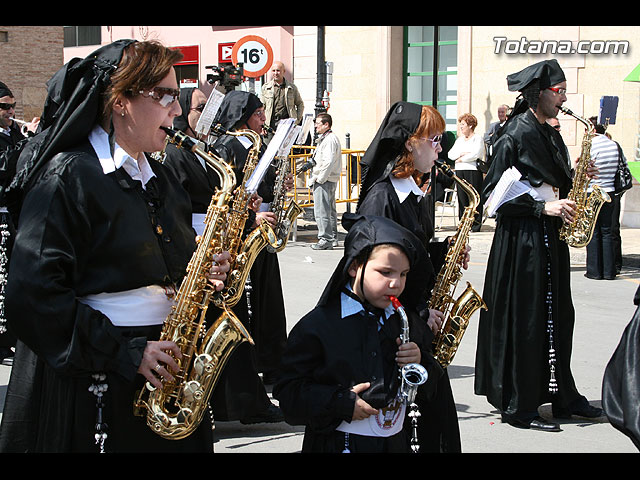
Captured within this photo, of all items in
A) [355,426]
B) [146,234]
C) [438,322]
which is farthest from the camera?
[438,322]

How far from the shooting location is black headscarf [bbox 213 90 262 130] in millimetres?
6305

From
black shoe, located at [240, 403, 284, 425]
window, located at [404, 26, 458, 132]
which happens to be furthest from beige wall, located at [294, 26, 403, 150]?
black shoe, located at [240, 403, 284, 425]

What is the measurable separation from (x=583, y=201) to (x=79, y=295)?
4475 mm

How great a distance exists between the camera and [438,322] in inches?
154

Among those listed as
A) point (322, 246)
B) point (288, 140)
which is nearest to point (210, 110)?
point (288, 140)

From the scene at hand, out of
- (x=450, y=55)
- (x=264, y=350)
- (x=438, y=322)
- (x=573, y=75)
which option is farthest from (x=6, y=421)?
(x=450, y=55)

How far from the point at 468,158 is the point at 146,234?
41.0ft

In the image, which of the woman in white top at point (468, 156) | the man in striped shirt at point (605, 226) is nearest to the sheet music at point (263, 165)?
the man in striped shirt at point (605, 226)

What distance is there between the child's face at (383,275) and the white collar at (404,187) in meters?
1.02

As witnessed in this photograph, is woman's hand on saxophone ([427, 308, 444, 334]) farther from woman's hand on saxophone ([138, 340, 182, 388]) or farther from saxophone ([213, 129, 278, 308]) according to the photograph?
woman's hand on saxophone ([138, 340, 182, 388])

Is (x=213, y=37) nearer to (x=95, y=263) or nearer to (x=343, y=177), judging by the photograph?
(x=343, y=177)

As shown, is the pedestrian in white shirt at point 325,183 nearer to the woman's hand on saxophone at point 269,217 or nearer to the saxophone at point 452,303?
the woman's hand on saxophone at point 269,217

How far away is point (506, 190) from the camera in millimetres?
5285

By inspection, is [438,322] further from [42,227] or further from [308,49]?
[308,49]
